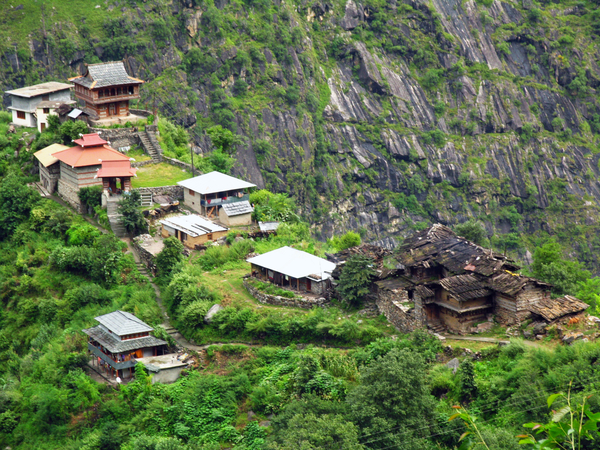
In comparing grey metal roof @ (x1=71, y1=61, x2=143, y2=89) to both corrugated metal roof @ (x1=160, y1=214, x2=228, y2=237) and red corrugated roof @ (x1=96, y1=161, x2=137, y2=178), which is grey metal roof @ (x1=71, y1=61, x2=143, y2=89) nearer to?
red corrugated roof @ (x1=96, y1=161, x2=137, y2=178)

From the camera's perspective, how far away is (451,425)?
91.9 ft

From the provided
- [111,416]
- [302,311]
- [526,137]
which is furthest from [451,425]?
[526,137]

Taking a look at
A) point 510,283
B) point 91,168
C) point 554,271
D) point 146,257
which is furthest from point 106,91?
point 510,283

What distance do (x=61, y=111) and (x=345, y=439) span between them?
43969 millimetres

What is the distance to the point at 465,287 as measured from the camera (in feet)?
113

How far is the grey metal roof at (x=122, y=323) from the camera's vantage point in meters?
37.0

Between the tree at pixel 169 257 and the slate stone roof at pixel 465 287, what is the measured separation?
16.5 metres

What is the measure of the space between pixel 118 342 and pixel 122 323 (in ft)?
4.44

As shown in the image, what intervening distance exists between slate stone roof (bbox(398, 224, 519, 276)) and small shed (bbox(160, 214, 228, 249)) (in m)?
13.5

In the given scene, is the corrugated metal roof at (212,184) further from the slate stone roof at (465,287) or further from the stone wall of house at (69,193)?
the slate stone roof at (465,287)

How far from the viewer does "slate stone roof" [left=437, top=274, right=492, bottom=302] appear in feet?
112

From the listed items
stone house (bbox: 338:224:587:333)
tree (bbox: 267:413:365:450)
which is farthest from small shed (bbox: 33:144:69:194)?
tree (bbox: 267:413:365:450)

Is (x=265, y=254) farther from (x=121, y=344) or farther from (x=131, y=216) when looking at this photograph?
(x=131, y=216)

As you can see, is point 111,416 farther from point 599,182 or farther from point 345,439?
point 599,182
